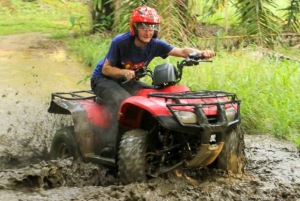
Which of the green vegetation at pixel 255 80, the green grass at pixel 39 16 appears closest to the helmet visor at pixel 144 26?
the green vegetation at pixel 255 80

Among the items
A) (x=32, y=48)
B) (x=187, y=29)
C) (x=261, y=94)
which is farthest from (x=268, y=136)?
(x=32, y=48)

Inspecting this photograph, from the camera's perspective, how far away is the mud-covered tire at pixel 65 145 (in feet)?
18.3

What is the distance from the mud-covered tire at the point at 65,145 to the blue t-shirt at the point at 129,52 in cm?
67


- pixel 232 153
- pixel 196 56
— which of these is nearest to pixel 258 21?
pixel 196 56

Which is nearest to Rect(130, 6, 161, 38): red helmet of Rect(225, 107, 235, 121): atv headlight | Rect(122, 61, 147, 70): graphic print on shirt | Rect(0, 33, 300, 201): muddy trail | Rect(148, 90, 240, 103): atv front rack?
Rect(122, 61, 147, 70): graphic print on shirt

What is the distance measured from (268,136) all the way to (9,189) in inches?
136

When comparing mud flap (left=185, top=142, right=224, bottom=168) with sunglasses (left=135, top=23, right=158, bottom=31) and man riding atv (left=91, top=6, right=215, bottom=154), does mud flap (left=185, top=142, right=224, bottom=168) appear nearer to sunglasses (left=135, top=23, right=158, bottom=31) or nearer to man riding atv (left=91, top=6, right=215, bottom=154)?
man riding atv (left=91, top=6, right=215, bottom=154)

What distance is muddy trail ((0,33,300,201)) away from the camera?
4609 mm

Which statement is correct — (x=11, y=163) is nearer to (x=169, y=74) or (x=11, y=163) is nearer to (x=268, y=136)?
(x=169, y=74)

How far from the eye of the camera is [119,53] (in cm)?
530

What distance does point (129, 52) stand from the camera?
210 inches

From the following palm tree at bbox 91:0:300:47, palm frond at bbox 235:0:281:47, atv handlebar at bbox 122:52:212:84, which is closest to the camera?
atv handlebar at bbox 122:52:212:84

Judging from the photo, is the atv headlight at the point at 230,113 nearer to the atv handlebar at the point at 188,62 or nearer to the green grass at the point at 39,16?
the atv handlebar at the point at 188,62

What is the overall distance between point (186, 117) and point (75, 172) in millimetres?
1396
